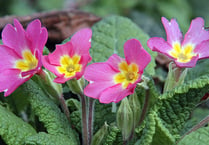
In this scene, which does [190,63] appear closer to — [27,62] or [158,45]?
[158,45]

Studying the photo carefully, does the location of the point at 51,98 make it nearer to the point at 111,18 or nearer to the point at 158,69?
the point at 111,18

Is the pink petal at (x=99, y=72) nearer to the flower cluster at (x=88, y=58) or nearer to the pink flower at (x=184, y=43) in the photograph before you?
the flower cluster at (x=88, y=58)

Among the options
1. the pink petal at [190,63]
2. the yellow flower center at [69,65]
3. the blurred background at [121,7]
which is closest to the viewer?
the pink petal at [190,63]

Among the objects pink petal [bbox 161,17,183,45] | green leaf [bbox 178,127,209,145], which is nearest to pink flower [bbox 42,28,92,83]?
pink petal [bbox 161,17,183,45]

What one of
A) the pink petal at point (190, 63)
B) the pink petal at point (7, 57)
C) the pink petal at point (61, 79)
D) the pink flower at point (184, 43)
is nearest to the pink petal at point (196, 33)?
the pink flower at point (184, 43)

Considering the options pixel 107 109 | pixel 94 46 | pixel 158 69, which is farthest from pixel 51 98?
pixel 158 69
